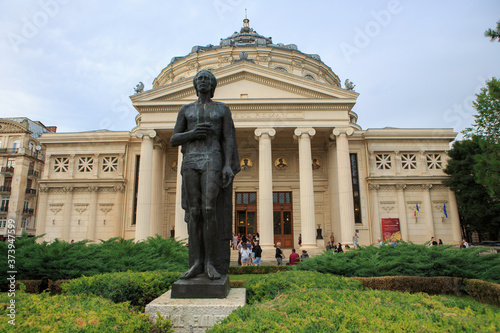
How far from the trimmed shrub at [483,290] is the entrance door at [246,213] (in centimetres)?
2269

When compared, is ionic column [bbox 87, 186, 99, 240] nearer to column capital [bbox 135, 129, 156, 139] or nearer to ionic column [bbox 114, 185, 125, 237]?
ionic column [bbox 114, 185, 125, 237]

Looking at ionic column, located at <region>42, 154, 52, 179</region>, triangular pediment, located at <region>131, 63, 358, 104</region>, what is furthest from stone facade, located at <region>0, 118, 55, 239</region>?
triangular pediment, located at <region>131, 63, 358, 104</region>

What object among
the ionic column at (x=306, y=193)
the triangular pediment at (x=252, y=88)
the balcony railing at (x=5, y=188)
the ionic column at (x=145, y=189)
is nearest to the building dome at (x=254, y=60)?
the triangular pediment at (x=252, y=88)

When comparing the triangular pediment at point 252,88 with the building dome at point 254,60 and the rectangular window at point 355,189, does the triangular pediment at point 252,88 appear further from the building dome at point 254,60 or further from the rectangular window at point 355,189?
the building dome at point 254,60

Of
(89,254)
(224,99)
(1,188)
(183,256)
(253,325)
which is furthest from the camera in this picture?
(1,188)

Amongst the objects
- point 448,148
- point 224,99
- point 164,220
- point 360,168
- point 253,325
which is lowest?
point 253,325

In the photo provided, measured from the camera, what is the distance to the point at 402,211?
99.7 ft

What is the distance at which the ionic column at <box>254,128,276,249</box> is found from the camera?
24.8 m

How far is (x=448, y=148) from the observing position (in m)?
32.1

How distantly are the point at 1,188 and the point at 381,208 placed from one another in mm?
49805

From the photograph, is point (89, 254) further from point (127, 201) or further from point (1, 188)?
point (1, 188)

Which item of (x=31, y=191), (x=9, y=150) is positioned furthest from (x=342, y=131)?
(x=9, y=150)

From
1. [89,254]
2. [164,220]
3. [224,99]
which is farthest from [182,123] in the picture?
[164,220]

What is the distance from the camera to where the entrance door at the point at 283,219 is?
101 feet
